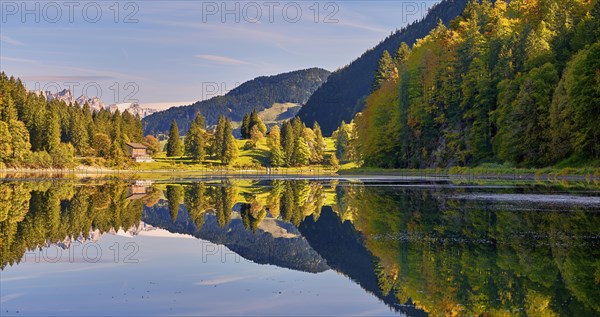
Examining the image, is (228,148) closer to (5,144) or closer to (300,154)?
(300,154)

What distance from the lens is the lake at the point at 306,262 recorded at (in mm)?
11547

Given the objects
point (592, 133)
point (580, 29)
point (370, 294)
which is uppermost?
point (580, 29)

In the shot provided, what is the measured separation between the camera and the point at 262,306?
11.4 m

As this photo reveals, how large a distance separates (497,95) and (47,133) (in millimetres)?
110164

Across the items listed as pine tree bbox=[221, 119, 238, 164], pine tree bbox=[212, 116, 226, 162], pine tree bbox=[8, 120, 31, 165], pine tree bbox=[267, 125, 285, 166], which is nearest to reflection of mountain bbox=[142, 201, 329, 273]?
pine tree bbox=[8, 120, 31, 165]

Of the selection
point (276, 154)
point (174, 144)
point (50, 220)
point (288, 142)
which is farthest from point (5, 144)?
point (50, 220)

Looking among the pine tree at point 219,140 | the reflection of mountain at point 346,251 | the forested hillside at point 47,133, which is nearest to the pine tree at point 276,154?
the pine tree at point 219,140

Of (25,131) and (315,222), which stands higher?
(25,131)

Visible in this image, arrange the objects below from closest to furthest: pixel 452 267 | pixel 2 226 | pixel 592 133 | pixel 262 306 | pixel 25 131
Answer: pixel 262 306
pixel 452 267
pixel 2 226
pixel 592 133
pixel 25 131

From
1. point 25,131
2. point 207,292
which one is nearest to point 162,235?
point 207,292

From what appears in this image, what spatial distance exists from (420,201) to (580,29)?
161ft

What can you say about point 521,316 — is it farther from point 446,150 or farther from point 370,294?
point 446,150

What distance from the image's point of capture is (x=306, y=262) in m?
17.5

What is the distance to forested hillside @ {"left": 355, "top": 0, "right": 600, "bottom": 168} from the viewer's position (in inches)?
2559
